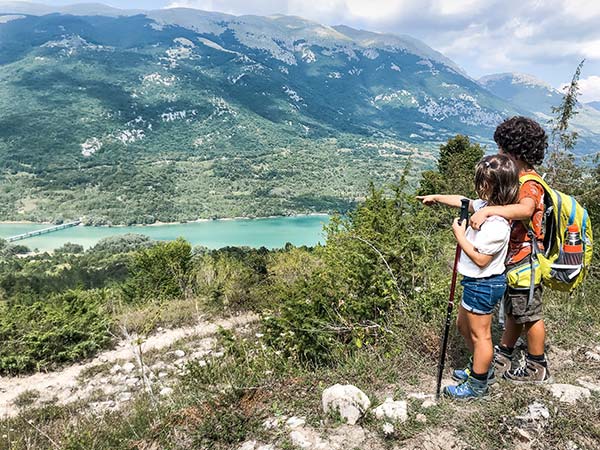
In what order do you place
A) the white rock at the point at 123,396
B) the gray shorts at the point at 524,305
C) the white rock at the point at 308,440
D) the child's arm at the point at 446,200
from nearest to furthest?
the white rock at the point at 308,440 → the gray shorts at the point at 524,305 → the child's arm at the point at 446,200 → the white rock at the point at 123,396

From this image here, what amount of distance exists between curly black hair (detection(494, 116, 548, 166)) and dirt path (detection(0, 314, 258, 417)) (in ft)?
11.2

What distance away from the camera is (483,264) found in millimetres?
2029

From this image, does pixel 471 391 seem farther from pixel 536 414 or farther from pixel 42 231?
pixel 42 231

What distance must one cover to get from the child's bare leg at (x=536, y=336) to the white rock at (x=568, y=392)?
21 cm

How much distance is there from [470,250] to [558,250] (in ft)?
1.82

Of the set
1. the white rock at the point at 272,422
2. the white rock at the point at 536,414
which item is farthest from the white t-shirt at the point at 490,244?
the white rock at the point at 272,422

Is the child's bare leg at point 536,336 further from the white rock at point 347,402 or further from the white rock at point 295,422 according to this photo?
the white rock at point 295,422

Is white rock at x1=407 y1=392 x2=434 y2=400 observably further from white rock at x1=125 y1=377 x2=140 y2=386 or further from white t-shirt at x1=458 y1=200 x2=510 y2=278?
white rock at x1=125 y1=377 x2=140 y2=386

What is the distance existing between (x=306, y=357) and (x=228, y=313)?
18.4 feet

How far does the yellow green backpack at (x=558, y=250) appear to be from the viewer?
7.00 ft

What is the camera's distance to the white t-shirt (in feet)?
6.61

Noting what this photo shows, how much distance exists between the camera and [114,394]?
5.11 meters

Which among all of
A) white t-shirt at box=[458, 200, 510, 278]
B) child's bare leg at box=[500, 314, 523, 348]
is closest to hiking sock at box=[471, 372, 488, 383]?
child's bare leg at box=[500, 314, 523, 348]

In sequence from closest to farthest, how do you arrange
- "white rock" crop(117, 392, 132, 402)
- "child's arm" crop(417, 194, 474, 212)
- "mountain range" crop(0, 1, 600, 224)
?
1. "child's arm" crop(417, 194, 474, 212)
2. "white rock" crop(117, 392, 132, 402)
3. "mountain range" crop(0, 1, 600, 224)
